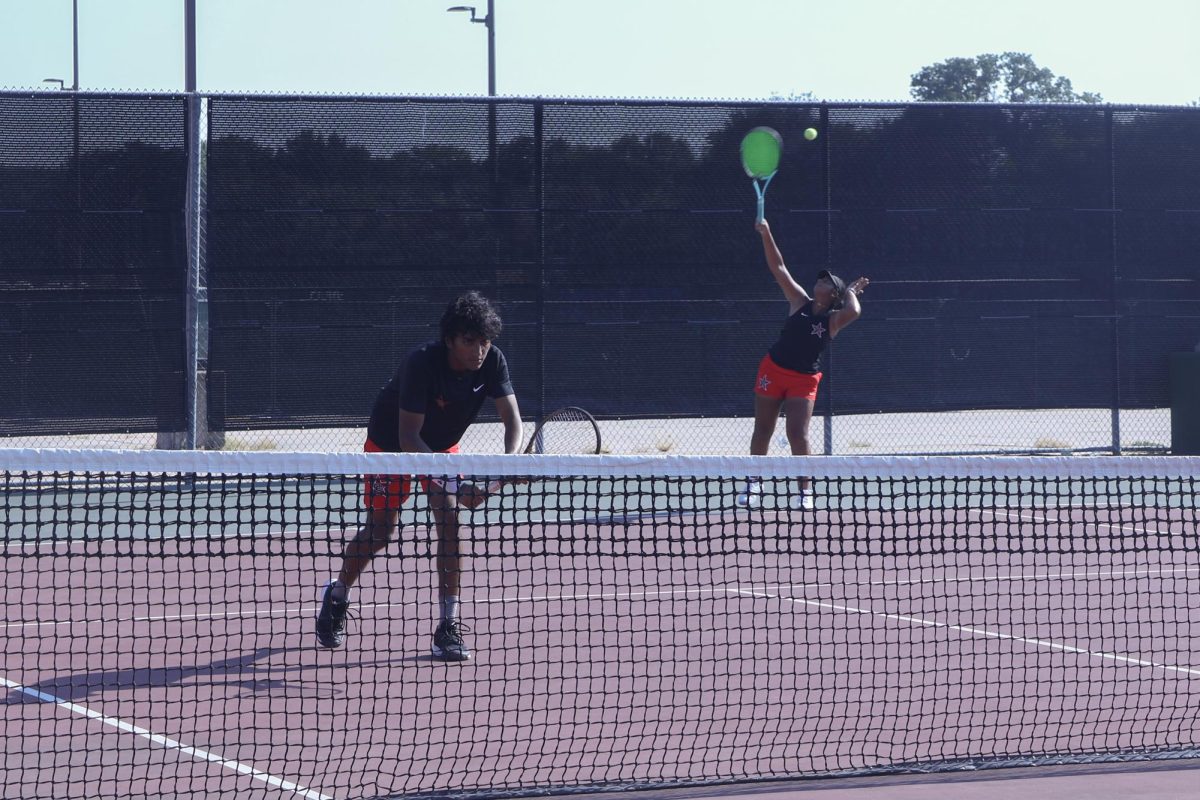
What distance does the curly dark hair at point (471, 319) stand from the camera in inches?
215

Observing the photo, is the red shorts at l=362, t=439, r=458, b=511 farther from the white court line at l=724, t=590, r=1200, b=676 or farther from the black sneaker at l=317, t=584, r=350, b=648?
the white court line at l=724, t=590, r=1200, b=676

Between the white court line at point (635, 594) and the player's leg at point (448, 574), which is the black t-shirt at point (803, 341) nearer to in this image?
the white court line at point (635, 594)

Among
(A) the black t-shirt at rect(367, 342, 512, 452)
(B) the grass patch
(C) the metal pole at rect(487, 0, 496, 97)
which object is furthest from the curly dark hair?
(C) the metal pole at rect(487, 0, 496, 97)

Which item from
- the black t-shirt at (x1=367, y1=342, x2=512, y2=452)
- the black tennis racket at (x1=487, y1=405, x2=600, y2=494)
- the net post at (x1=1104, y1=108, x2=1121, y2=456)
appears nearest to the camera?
the black t-shirt at (x1=367, y1=342, x2=512, y2=452)

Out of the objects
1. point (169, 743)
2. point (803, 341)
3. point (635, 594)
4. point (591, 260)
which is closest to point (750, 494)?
point (635, 594)

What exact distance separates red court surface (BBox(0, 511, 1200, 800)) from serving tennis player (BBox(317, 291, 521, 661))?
13 centimetres

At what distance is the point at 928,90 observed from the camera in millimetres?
78250

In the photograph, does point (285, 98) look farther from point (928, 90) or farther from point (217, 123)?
point (928, 90)

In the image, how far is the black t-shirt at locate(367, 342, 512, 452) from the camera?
5.57 meters

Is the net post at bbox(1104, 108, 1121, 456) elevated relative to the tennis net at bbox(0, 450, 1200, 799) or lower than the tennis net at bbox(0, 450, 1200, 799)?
elevated

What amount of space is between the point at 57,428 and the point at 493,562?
15.7ft

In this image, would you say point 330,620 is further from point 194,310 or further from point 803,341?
point 194,310

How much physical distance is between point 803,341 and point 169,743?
5.86 meters

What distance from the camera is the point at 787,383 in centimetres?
960
